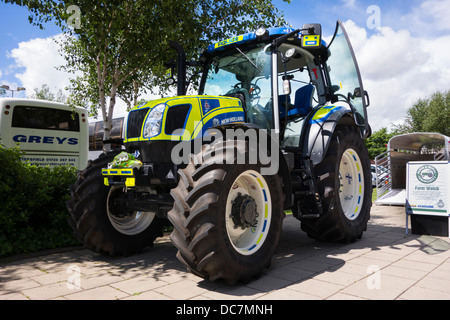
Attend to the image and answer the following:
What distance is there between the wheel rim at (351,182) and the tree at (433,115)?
1440 inches

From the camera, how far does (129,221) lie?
16.0 ft

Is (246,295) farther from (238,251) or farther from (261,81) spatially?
(261,81)

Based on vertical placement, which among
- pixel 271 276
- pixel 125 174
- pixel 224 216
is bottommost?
pixel 271 276

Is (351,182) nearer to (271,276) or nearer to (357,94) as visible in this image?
(357,94)

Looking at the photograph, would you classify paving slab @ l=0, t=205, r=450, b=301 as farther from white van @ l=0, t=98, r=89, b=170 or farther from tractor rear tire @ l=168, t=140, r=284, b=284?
white van @ l=0, t=98, r=89, b=170

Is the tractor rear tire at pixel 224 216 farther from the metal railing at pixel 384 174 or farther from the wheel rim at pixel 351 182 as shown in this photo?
the metal railing at pixel 384 174

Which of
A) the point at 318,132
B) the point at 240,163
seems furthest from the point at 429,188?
the point at 240,163

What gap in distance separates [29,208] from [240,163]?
351 centimetres

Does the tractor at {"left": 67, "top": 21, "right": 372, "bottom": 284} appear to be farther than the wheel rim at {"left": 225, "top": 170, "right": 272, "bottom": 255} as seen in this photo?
No

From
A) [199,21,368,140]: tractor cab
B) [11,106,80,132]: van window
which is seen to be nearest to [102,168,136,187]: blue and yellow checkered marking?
[199,21,368,140]: tractor cab

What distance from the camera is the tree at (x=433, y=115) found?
121 ft

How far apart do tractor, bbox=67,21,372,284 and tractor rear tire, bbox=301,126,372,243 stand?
2 centimetres

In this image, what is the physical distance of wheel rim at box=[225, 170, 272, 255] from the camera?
144 inches

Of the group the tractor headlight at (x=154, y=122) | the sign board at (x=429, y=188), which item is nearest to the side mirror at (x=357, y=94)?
the sign board at (x=429, y=188)
